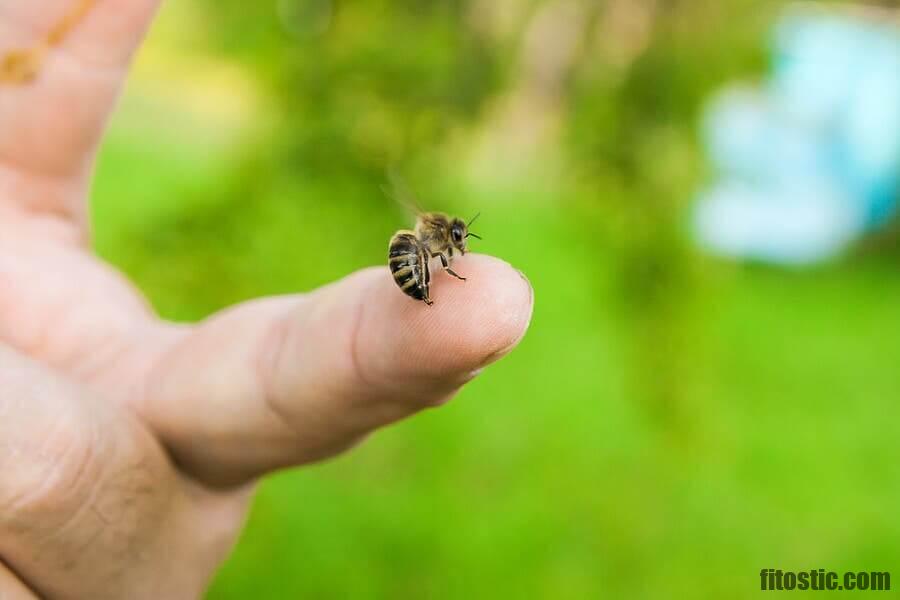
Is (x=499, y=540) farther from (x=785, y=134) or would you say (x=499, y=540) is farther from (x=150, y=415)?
(x=785, y=134)

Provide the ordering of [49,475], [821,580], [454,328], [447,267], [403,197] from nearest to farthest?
1. [454,328]
2. [49,475]
3. [447,267]
4. [403,197]
5. [821,580]

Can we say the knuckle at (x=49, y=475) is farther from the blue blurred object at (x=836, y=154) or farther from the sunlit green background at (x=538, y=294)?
the blue blurred object at (x=836, y=154)

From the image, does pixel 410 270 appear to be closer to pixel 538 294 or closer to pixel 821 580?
pixel 821 580

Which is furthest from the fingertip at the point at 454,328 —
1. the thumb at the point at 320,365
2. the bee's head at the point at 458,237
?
the bee's head at the point at 458,237

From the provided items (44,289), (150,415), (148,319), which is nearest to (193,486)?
(150,415)

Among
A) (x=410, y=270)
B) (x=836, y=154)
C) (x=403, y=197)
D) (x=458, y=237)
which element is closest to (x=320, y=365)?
(x=410, y=270)

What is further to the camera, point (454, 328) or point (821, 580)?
point (821, 580)
